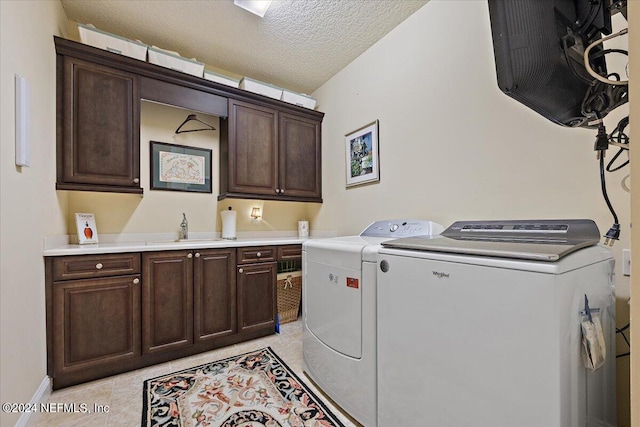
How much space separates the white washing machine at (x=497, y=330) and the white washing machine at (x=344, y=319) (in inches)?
3.5

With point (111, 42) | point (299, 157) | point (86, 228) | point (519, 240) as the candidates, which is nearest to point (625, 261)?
point (519, 240)

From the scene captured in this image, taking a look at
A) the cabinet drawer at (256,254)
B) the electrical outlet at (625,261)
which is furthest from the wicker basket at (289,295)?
the electrical outlet at (625,261)

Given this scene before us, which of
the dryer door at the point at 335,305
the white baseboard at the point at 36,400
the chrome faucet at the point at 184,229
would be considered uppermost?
the chrome faucet at the point at 184,229

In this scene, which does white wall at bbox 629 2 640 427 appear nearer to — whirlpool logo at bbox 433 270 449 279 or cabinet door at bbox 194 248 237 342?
whirlpool logo at bbox 433 270 449 279

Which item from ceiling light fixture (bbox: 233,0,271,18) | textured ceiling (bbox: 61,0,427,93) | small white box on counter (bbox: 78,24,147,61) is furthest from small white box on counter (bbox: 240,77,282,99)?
small white box on counter (bbox: 78,24,147,61)

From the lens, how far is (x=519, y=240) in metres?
1.18

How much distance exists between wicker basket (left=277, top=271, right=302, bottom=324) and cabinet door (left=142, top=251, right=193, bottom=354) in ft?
2.80

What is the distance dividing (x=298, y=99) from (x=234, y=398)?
2789 mm

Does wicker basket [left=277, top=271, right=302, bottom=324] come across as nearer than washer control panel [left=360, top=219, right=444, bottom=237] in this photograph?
No

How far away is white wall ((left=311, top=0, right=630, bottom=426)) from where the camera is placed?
138 centimetres

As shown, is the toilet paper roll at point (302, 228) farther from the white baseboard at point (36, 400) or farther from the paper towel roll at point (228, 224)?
the white baseboard at point (36, 400)

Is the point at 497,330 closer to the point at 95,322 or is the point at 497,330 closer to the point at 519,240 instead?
the point at 519,240

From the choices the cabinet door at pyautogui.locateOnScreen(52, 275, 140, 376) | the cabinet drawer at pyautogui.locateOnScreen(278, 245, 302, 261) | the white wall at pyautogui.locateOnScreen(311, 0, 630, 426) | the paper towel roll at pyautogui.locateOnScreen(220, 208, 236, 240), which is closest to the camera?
the white wall at pyautogui.locateOnScreen(311, 0, 630, 426)

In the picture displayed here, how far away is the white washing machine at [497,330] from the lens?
827 millimetres
